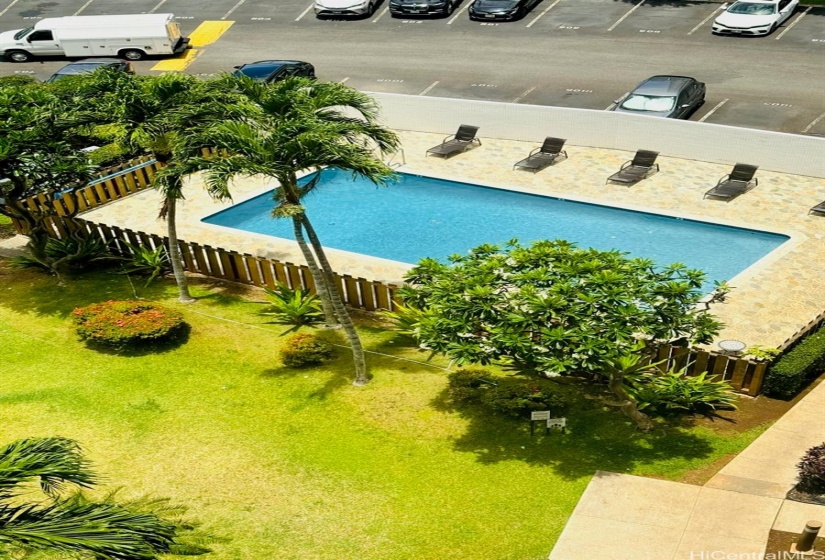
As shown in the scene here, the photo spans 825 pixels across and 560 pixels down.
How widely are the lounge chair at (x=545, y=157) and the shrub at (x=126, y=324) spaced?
1322cm

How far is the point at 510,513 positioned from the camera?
1334cm

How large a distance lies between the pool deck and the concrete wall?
1.02ft

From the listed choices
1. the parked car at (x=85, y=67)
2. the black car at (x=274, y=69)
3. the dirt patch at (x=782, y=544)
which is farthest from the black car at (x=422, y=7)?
the dirt patch at (x=782, y=544)

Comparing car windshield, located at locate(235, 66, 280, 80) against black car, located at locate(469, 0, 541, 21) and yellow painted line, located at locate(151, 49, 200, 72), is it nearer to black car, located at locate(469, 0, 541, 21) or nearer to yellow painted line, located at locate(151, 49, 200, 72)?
yellow painted line, located at locate(151, 49, 200, 72)

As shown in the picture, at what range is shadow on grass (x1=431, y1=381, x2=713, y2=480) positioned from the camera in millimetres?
14547

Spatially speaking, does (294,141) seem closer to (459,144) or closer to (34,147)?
(34,147)

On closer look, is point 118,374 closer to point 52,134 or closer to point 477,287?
point 52,134

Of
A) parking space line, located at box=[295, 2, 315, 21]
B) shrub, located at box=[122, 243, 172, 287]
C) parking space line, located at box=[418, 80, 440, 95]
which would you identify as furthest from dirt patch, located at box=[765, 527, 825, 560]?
parking space line, located at box=[295, 2, 315, 21]

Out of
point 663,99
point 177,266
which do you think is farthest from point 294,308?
point 663,99

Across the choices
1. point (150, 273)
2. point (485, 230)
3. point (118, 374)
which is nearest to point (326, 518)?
point (118, 374)

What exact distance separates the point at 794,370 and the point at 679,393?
223cm

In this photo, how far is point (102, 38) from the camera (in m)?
40.3

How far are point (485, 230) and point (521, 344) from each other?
11845 mm

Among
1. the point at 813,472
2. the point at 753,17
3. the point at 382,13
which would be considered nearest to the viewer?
the point at 813,472
